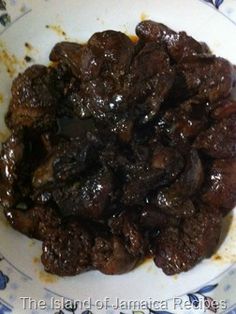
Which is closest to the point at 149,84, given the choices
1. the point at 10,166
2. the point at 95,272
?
the point at 10,166

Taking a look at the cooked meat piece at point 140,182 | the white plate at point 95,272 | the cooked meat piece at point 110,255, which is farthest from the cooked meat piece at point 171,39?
the cooked meat piece at point 110,255

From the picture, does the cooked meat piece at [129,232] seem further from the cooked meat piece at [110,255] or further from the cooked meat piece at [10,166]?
the cooked meat piece at [10,166]

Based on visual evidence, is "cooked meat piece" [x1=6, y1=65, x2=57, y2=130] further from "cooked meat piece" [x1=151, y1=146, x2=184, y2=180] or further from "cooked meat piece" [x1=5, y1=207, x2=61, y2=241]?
"cooked meat piece" [x1=151, y1=146, x2=184, y2=180]

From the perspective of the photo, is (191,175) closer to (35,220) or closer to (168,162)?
(168,162)

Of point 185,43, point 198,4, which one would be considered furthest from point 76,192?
point 198,4

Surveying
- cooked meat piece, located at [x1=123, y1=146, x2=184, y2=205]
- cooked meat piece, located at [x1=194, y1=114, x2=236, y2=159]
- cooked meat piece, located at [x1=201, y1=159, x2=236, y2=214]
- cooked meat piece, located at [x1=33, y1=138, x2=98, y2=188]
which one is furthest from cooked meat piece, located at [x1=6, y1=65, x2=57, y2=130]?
cooked meat piece, located at [x1=201, y1=159, x2=236, y2=214]

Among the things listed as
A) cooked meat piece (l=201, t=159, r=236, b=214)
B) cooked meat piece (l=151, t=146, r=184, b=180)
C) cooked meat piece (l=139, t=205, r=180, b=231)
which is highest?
cooked meat piece (l=151, t=146, r=184, b=180)
